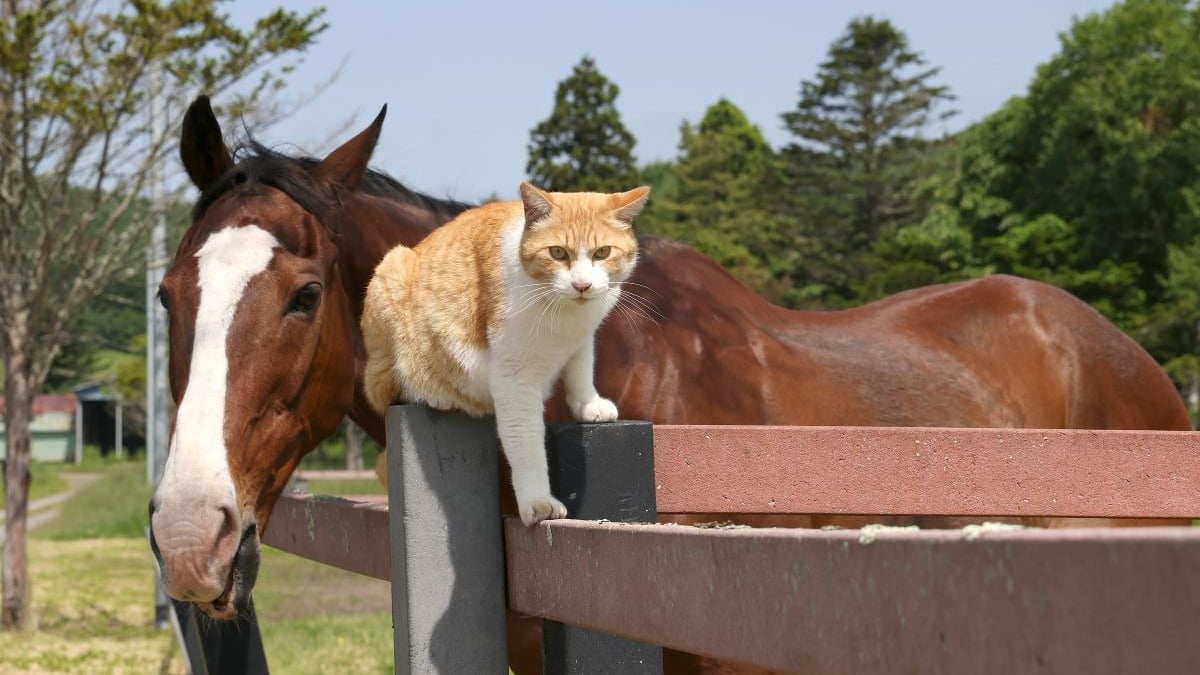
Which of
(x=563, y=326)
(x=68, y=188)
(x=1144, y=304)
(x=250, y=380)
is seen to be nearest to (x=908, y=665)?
(x=563, y=326)

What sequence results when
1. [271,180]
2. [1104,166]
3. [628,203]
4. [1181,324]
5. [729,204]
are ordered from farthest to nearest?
[729,204], [1104,166], [1181,324], [271,180], [628,203]

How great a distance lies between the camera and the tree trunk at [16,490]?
11.2 meters

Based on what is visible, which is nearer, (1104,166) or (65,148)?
(65,148)

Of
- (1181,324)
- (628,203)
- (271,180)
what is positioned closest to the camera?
(628,203)

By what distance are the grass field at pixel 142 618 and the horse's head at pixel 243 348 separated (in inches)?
206

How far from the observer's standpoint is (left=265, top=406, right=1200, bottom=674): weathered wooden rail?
90cm

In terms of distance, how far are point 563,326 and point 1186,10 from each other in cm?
4170

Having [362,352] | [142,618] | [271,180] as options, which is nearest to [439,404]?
[362,352]

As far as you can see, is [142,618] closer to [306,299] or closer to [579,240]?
[306,299]

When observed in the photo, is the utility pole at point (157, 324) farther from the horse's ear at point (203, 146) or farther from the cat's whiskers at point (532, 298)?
the cat's whiskers at point (532, 298)

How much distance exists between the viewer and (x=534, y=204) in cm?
254

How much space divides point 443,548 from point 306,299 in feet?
3.59

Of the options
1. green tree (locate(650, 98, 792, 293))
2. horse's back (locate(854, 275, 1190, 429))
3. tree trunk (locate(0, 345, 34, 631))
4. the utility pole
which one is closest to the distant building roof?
green tree (locate(650, 98, 792, 293))

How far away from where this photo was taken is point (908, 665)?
3.46ft
